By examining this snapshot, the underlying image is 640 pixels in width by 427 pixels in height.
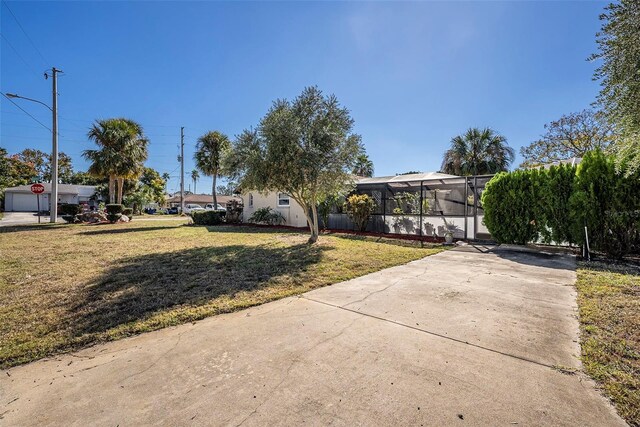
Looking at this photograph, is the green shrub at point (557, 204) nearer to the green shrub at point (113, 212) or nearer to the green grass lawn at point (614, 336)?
the green grass lawn at point (614, 336)

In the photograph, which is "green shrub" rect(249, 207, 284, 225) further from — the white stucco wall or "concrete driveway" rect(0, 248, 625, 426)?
"concrete driveway" rect(0, 248, 625, 426)

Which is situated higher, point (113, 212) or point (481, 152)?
point (481, 152)

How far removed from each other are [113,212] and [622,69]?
882 inches

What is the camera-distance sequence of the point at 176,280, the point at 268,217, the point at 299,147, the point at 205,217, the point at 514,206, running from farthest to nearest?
the point at 205,217 < the point at 268,217 < the point at 514,206 < the point at 299,147 < the point at 176,280

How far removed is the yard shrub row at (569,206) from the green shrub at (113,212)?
2071cm

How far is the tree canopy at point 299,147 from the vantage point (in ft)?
A: 27.3

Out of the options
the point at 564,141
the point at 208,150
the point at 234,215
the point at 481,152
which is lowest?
the point at 234,215

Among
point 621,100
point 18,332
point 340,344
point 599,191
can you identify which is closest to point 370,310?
point 340,344

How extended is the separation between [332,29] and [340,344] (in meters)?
9.48

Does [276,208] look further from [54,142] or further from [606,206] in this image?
[606,206]

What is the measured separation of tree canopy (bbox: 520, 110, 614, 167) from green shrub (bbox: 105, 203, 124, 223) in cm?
3002

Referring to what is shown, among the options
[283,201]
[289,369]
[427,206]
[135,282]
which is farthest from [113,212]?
[289,369]

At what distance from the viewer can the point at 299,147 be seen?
27.4 feet

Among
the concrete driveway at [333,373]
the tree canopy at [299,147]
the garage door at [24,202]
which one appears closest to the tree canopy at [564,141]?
the tree canopy at [299,147]
